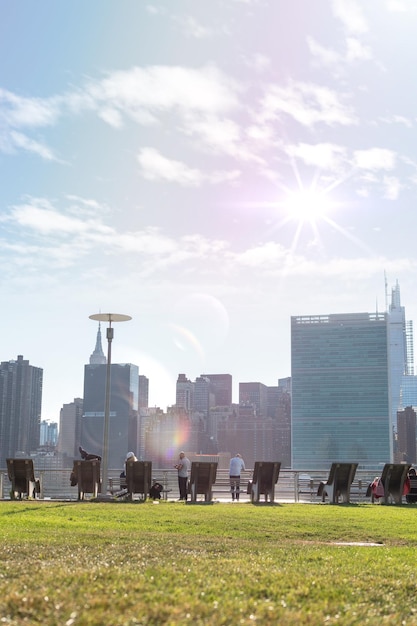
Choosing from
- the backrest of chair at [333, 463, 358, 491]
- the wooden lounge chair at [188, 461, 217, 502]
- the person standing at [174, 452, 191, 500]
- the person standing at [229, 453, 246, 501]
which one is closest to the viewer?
the wooden lounge chair at [188, 461, 217, 502]

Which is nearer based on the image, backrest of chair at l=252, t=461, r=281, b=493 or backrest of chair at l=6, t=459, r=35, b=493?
backrest of chair at l=6, t=459, r=35, b=493

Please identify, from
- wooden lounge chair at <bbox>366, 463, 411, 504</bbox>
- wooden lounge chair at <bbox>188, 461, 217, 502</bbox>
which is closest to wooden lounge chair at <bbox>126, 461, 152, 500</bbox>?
wooden lounge chair at <bbox>188, 461, 217, 502</bbox>

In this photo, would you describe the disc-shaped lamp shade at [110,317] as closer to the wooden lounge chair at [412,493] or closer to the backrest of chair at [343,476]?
the backrest of chair at [343,476]

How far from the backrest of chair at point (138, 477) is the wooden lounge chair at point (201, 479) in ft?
3.71

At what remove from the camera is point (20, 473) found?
66.8 ft

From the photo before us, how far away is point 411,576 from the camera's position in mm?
7336

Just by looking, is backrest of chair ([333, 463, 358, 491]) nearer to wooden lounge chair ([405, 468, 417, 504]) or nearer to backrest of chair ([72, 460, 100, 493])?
wooden lounge chair ([405, 468, 417, 504])

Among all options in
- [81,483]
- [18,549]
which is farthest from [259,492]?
[18,549]

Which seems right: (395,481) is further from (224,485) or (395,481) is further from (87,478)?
(87,478)

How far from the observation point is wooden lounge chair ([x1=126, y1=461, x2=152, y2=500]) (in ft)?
65.8

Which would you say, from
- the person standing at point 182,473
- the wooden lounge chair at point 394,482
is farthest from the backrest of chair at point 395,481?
the person standing at point 182,473

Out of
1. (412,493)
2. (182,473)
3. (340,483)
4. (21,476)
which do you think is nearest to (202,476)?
(182,473)

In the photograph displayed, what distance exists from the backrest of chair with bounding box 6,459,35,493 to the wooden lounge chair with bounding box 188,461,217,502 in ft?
13.7

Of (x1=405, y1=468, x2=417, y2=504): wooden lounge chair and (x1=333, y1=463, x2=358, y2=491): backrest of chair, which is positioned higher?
(x1=333, y1=463, x2=358, y2=491): backrest of chair
